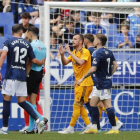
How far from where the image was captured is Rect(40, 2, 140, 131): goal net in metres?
13.7

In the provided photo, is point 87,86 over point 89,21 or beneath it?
beneath

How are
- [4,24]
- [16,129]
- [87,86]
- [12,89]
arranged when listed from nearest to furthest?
[12,89], [87,86], [16,129], [4,24]

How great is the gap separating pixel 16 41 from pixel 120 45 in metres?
3.86

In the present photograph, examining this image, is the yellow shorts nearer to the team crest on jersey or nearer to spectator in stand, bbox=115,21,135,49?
the team crest on jersey

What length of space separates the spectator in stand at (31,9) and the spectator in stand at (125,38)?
7.33 ft

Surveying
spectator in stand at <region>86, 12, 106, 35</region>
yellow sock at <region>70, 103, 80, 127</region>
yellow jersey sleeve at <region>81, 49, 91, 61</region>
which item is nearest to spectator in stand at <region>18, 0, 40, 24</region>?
spectator in stand at <region>86, 12, 106, 35</region>

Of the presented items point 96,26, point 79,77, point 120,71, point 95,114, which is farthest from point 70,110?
point 95,114

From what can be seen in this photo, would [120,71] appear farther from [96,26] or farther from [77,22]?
[77,22]

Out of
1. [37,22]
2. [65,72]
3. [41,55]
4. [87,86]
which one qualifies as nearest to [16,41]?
[41,55]

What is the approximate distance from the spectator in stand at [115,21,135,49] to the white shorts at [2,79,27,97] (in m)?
3.78

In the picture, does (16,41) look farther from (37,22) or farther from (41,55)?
(37,22)

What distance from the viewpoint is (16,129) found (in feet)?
44.6

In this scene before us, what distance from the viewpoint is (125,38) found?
45.8 feet

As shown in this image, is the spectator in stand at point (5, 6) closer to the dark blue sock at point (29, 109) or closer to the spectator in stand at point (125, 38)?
the spectator in stand at point (125, 38)
